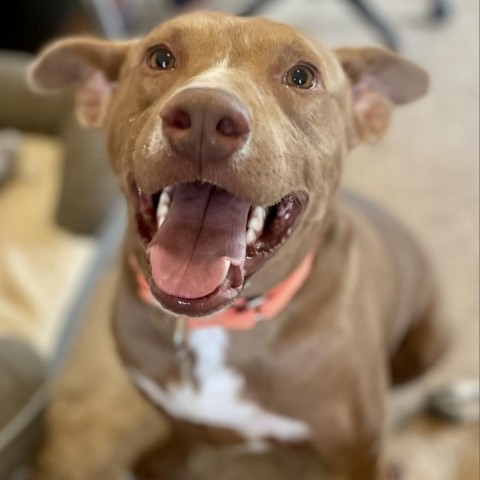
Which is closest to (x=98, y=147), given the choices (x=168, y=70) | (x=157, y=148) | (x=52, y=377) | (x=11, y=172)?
(x=11, y=172)

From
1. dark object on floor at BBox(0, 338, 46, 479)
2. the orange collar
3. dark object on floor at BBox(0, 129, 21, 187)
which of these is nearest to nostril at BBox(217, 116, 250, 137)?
the orange collar

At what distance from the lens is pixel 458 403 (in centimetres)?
221

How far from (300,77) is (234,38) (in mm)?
134

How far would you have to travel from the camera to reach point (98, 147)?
2.47 metres

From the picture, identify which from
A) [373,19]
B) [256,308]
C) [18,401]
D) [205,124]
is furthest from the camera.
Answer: [373,19]

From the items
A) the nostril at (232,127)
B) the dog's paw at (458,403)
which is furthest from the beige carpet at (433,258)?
the nostril at (232,127)

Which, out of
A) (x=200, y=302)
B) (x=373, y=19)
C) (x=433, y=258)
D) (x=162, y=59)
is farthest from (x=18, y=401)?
(x=373, y=19)

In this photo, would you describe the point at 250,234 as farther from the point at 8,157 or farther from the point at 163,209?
the point at 8,157

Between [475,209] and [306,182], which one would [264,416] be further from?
[475,209]

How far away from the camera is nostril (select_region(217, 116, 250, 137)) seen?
3.87 ft

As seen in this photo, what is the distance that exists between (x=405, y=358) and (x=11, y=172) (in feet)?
4.65

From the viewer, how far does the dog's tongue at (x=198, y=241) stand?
135cm

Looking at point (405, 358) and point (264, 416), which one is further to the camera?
point (405, 358)

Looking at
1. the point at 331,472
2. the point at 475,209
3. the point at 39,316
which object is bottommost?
the point at 331,472
